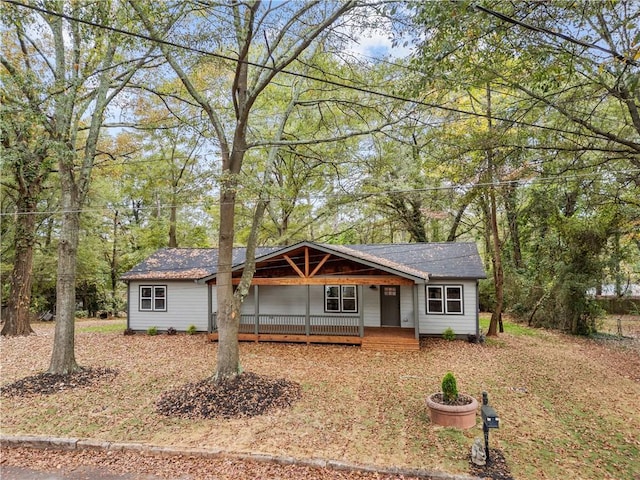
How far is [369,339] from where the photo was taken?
40.4 feet

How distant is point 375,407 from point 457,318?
7.76 meters

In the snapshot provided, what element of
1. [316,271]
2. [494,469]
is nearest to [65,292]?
[316,271]

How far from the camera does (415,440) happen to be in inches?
216

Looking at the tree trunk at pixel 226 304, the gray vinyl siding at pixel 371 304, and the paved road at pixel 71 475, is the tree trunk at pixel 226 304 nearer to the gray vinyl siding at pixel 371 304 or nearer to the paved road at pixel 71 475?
the paved road at pixel 71 475

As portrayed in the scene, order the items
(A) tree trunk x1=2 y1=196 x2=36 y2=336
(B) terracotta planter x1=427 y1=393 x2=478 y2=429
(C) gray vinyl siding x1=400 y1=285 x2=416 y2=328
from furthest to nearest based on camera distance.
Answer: (C) gray vinyl siding x1=400 y1=285 x2=416 y2=328, (A) tree trunk x1=2 y1=196 x2=36 y2=336, (B) terracotta planter x1=427 y1=393 x2=478 y2=429

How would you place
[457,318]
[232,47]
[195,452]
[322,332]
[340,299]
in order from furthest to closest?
[340,299]
[457,318]
[322,332]
[232,47]
[195,452]

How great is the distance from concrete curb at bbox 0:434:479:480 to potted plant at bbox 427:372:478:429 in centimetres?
149

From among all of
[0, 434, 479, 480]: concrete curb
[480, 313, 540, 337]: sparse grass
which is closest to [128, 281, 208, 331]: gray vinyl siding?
[0, 434, 479, 480]: concrete curb

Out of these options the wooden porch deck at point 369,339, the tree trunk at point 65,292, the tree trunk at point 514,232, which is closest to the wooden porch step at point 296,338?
the wooden porch deck at point 369,339

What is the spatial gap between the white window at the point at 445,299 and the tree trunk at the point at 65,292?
443 inches

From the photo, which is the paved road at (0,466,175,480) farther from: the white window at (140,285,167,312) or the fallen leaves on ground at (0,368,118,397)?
the white window at (140,285,167,312)

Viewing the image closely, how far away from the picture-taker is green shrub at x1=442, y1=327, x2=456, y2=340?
13352 millimetres

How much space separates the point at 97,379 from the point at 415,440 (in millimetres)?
7100

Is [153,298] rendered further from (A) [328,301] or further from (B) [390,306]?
(B) [390,306]
